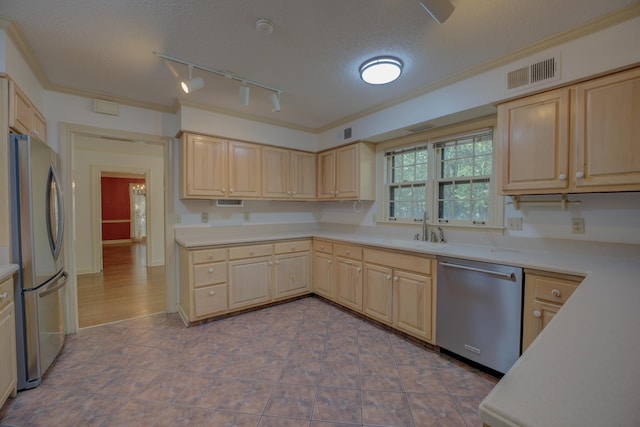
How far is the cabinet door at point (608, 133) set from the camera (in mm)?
1718

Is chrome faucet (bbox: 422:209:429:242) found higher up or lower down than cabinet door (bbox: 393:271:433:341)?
higher up

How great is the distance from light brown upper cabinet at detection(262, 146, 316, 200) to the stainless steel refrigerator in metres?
2.09

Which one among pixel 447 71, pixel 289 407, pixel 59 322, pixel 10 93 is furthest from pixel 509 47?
pixel 59 322

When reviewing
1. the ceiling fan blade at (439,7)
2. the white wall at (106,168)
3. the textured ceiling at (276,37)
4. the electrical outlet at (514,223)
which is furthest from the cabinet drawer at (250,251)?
the white wall at (106,168)

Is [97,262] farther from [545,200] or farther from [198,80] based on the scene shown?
[545,200]

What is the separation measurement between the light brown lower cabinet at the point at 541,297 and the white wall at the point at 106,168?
18.6 ft

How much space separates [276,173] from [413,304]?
237cm

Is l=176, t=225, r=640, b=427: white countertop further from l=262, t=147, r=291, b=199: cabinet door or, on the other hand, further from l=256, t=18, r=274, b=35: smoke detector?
l=262, t=147, r=291, b=199: cabinet door

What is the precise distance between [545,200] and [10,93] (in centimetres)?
396

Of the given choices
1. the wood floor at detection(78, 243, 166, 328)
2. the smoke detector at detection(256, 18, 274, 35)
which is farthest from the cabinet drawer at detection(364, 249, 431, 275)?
the wood floor at detection(78, 243, 166, 328)

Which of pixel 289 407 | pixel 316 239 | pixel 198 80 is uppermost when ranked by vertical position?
pixel 198 80

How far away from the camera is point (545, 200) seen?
7.41 ft

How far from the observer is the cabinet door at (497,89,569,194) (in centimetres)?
197

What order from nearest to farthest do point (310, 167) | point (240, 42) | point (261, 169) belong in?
1. point (240, 42)
2. point (261, 169)
3. point (310, 167)
